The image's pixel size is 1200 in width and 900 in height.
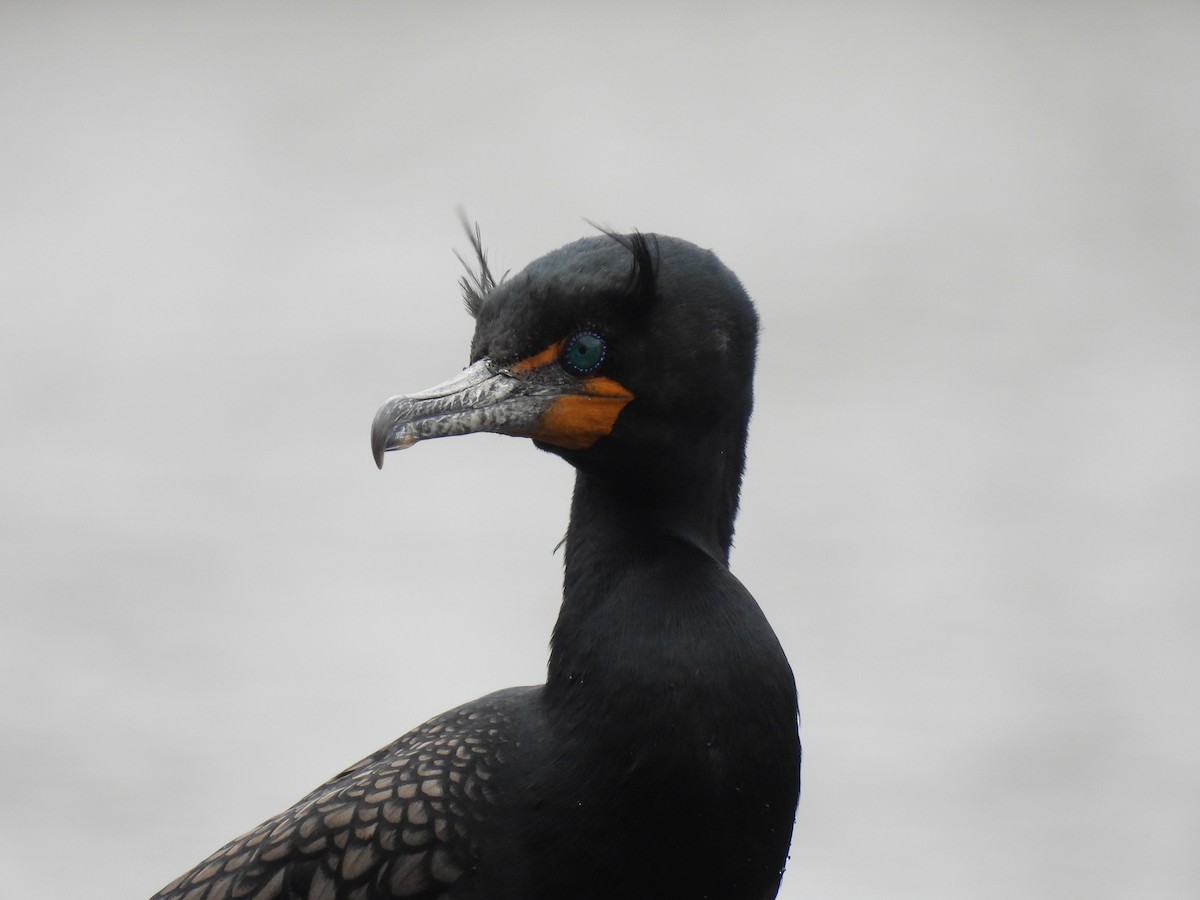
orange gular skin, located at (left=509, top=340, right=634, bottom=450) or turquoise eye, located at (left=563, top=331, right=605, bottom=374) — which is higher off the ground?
turquoise eye, located at (left=563, top=331, right=605, bottom=374)

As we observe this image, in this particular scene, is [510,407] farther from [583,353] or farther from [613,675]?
[613,675]

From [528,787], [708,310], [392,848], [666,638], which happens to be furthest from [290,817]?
[708,310]

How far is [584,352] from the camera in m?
3.22

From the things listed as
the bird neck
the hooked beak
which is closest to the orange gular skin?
the hooked beak

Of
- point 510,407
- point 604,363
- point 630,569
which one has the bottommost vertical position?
point 630,569

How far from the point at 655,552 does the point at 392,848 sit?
861 mm

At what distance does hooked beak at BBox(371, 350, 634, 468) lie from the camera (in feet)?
10.2

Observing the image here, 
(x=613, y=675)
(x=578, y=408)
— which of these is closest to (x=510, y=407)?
(x=578, y=408)

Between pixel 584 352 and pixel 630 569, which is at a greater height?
pixel 584 352

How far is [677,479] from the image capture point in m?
3.35

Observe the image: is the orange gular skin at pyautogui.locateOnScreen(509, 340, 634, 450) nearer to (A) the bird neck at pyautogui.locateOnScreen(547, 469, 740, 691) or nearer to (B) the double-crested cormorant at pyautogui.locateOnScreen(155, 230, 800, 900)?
(B) the double-crested cormorant at pyautogui.locateOnScreen(155, 230, 800, 900)

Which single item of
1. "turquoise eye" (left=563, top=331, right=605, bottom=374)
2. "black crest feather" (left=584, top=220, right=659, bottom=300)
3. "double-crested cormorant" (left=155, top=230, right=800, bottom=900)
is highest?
"black crest feather" (left=584, top=220, right=659, bottom=300)

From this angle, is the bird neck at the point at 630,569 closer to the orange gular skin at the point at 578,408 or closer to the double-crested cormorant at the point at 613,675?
the double-crested cormorant at the point at 613,675

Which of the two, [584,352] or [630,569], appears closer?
[584,352]
